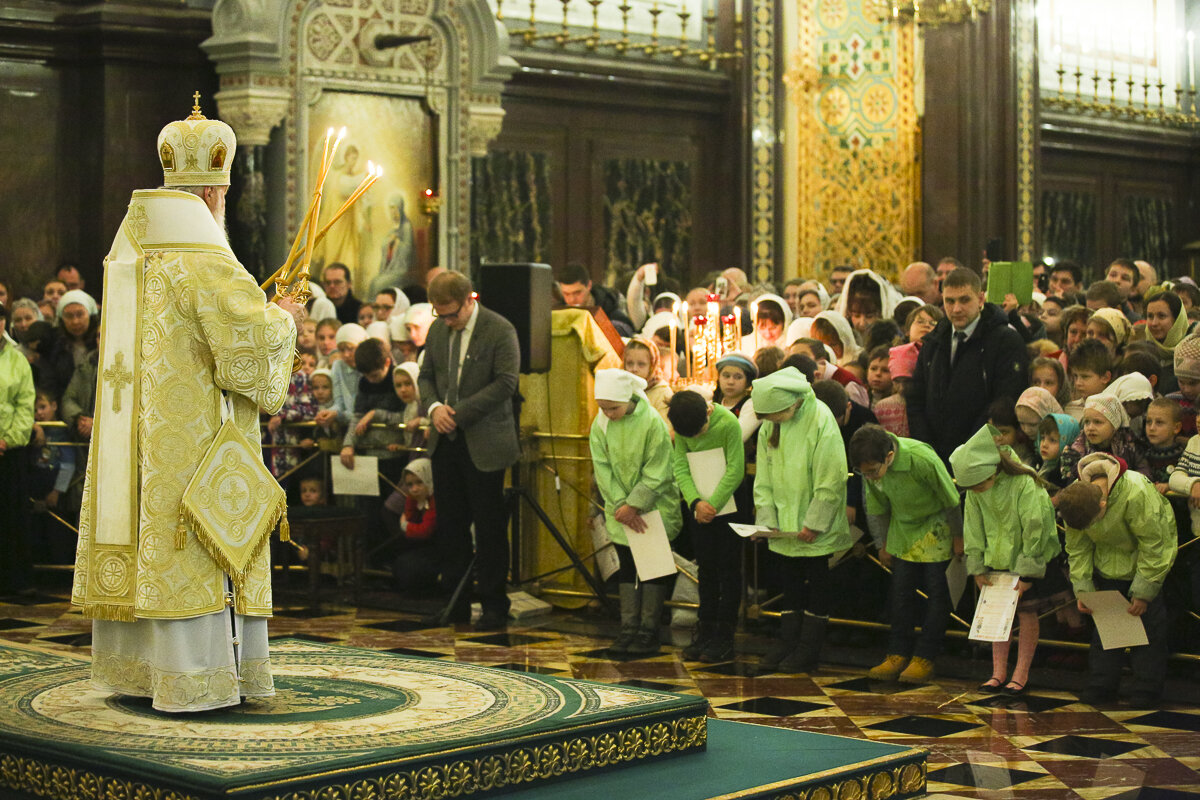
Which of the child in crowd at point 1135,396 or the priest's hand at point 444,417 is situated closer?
the child in crowd at point 1135,396

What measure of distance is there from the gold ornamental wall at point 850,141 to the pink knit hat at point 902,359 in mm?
8775

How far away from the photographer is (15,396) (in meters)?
9.56

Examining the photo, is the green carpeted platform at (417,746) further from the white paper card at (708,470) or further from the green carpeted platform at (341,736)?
the white paper card at (708,470)

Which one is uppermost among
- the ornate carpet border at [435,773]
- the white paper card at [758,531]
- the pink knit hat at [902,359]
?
the pink knit hat at [902,359]

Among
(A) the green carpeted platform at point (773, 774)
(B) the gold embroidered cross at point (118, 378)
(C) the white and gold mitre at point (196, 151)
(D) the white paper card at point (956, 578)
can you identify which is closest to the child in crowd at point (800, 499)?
(D) the white paper card at point (956, 578)

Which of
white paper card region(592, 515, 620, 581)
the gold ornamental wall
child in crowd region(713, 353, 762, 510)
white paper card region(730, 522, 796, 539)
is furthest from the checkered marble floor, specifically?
the gold ornamental wall

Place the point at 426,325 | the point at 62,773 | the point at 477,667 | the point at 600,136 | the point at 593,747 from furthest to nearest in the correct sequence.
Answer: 1. the point at 600,136
2. the point at 426,325
3. the point at 477,667
4. the point at 593,747
5. the point at 62,773

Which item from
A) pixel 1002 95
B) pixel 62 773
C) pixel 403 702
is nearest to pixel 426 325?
pixel 403 702

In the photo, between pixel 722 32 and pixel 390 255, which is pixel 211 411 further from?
pixel 722 32

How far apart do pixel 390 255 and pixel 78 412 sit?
424 cm

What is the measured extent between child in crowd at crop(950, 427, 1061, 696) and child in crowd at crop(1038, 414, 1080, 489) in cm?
22

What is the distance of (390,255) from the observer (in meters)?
14.0

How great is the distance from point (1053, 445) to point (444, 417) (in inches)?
117

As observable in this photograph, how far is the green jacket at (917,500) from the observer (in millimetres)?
7410
